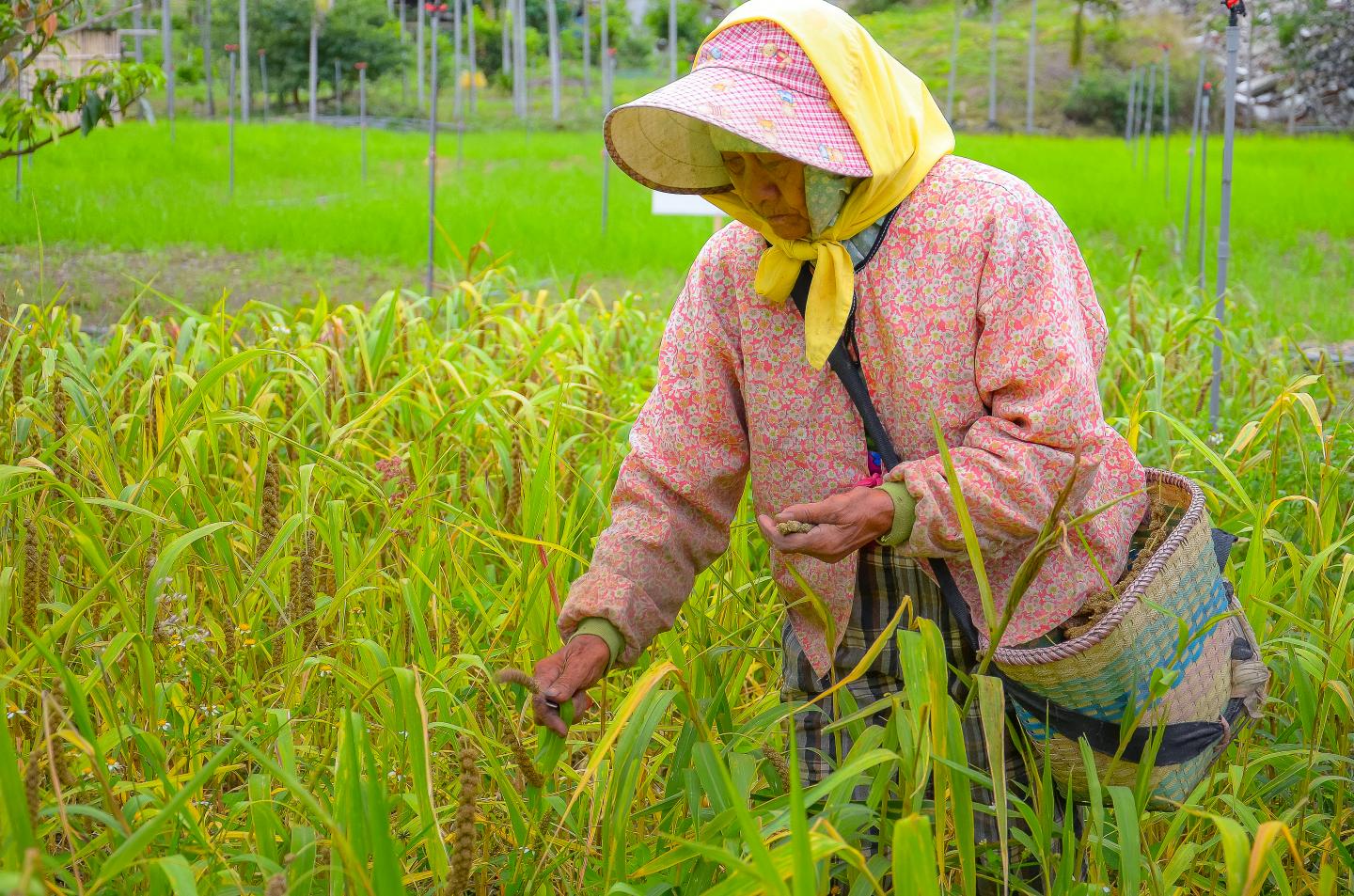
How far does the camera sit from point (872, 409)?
133cm

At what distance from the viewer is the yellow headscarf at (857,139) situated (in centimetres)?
127

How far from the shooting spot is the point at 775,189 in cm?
134

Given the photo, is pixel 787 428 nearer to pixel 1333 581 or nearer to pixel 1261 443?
pixel 1333 581

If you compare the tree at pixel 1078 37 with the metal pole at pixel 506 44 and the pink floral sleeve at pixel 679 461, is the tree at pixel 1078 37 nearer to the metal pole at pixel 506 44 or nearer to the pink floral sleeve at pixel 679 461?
the metal pole at pixel 506 44

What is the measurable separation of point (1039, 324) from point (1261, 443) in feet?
5.30

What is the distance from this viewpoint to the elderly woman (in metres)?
1.22

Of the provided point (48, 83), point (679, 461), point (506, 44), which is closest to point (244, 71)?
point (48, 83)

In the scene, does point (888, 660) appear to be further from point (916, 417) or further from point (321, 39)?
point (321, 39)

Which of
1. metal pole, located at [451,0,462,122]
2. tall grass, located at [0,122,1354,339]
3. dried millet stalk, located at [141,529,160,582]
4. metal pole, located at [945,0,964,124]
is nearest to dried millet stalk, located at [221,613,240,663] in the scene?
dried millet stalk, located at [141,529,160,582]

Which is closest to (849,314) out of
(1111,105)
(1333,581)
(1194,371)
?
(1333,581)

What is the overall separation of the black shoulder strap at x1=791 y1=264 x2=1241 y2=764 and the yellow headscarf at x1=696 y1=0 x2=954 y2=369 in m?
0.04

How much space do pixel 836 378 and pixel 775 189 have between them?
209mm

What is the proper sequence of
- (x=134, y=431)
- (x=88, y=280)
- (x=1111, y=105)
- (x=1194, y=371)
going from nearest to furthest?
1. (x=134, y=431)
2. (x=1194, y=371)
3. (x=88, y=280)
4. (x=1111, y=105)

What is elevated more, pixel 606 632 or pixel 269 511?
pixel 269 511
